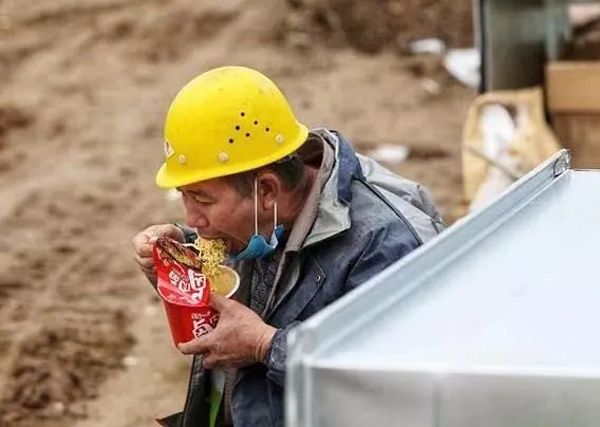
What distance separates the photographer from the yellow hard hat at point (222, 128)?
2885 millimetres

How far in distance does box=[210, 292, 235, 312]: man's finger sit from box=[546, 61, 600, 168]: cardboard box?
5506mm

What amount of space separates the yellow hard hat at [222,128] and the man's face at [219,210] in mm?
41

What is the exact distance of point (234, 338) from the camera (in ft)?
9.29

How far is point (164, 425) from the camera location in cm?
347

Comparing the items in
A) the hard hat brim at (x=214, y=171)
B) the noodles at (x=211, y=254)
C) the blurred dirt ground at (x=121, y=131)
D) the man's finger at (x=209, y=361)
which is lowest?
the blurred dirt ground at (x=121, y=131)

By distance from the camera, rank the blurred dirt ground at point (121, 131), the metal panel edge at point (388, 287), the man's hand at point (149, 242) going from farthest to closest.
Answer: the blurred dirt ground at point (121, 131), the man's hand at point (149, 242), the metal panel edge at point (388, 287)

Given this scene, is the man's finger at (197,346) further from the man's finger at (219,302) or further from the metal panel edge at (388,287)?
the metal panel edge at (388,287)

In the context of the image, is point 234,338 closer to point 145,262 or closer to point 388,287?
point 145,262

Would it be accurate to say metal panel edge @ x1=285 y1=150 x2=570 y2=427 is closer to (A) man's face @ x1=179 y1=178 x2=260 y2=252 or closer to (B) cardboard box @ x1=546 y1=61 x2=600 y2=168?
(A) man's face @ x1=179 y1=178 x2=260 y2=252

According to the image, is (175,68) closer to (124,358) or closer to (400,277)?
(124,358)

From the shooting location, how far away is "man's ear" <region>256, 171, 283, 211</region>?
295 cm

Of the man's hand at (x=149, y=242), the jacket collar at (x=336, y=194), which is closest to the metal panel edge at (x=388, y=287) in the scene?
the jacket collar at (x=336, y=194)

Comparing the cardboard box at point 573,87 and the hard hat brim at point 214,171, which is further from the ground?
the hard hat brim at point 214,171

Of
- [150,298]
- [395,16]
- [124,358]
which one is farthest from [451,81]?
[124,358]
